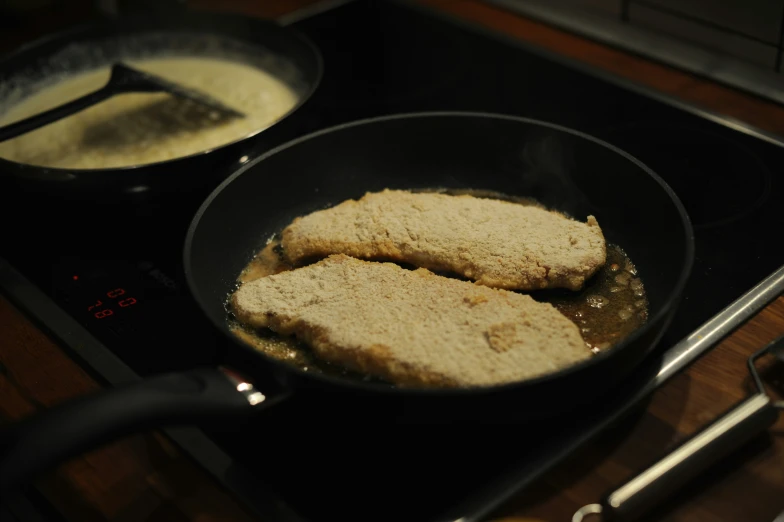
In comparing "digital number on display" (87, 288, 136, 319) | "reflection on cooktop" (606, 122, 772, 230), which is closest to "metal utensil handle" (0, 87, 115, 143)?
"digital number on display" (87, 288, 136, 319)

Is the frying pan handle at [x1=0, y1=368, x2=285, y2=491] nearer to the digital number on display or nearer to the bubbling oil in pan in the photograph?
the bubbling oil in pan

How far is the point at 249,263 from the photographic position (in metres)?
0.99

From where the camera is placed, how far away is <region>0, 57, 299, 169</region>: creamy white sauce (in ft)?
3.94

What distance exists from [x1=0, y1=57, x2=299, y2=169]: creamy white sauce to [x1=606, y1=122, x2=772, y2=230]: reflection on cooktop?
0.59 m

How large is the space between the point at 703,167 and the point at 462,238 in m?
0.41

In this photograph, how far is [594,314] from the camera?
0.84 m

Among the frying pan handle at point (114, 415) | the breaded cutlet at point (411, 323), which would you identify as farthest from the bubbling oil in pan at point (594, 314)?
the frying pan handle at point (114, 415)

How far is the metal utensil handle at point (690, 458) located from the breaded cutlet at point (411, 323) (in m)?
0.13

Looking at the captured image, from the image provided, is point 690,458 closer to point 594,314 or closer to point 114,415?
point 594,314

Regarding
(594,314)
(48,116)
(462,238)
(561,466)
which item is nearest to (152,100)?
(48,116)

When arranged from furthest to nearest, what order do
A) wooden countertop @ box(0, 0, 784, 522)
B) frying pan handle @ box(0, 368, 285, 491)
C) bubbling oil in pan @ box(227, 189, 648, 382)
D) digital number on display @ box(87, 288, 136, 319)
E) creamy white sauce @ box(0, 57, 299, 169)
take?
creamy white sauce @ box(0, 57, 299, 169), digital number on display @ box(87, 288, 136, 319), bubbling oil in pan @ box(227, 189, 648, 382), wooden countertop @ box(0, 0, 784, 522), frying pan handle @ box(0, 368, 285, 491)

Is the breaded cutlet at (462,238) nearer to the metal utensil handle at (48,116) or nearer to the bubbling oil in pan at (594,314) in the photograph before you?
the bubbling oil in pan at (594,314)

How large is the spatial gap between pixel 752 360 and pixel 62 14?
1706 millimetres

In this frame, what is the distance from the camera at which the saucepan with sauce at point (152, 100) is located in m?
1.00
